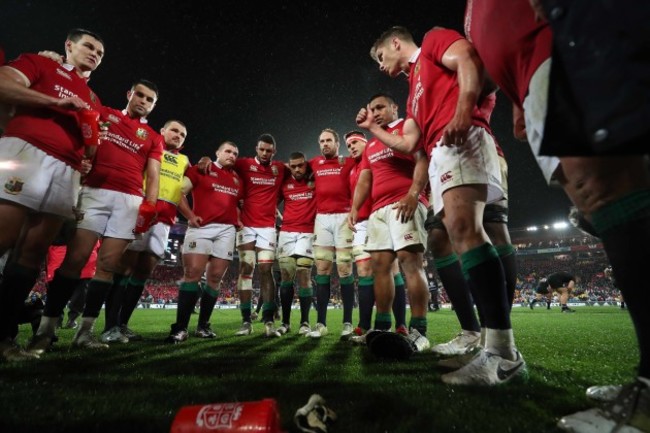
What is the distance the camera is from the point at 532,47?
59.9 inches

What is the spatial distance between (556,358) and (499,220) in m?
1.33

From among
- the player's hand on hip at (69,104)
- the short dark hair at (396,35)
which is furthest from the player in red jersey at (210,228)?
the short dark hair at (396,35)

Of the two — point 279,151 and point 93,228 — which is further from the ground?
point 279,151

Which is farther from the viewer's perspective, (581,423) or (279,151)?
(279,151)

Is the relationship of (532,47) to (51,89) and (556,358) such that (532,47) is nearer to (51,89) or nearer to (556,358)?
(556,358)

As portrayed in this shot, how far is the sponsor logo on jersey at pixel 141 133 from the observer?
441cm

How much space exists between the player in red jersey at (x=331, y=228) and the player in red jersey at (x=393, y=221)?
3.46ft

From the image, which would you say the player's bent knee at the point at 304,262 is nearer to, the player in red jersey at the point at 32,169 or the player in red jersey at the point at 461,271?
the player in red jersey at the point at 461,271

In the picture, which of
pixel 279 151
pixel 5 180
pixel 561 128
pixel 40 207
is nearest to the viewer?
pixel 561 128

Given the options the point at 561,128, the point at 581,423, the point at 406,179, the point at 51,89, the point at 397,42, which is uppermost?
the point at 397,42

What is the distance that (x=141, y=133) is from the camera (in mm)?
4457

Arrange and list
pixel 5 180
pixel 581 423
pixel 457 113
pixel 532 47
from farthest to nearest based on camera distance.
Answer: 1. pixel 5 180
2. pixel 457 113
3. pixel 532 47
4. pixel 581 423

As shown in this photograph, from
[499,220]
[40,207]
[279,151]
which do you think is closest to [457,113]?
[499,220]

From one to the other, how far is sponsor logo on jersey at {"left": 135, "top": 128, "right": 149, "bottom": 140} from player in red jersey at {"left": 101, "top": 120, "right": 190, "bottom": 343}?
0.61 metres
